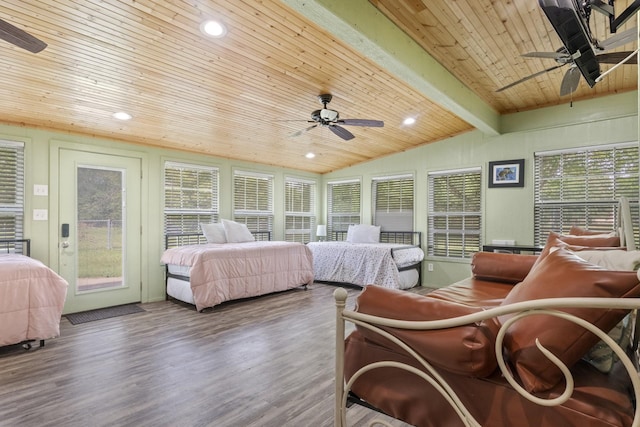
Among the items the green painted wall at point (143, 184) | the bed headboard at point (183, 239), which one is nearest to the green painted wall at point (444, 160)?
the green painted wall at point (143, 184)

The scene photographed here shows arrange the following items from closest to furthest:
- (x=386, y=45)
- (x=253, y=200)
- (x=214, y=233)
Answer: (x=386, y=45), (x=214, y=233), (x=253, y=200)

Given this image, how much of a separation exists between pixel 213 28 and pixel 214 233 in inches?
131

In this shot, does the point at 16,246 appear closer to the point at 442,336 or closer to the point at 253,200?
the point at 253,200

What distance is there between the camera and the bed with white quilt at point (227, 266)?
169 inches

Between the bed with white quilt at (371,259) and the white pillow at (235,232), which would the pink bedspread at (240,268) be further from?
the bed with white quilt at (371,259)

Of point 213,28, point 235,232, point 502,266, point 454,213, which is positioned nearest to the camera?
point 213,28

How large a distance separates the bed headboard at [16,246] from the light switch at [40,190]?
1.81 ft

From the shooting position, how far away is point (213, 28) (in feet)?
8.40

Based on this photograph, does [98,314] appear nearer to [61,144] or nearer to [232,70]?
[61,144]

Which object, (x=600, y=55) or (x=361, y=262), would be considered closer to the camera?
(x=600, y=55)

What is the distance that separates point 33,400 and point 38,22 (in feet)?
8.41

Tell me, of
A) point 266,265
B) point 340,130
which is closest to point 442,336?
point 340,130

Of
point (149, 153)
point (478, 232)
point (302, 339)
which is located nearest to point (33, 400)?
point (302, 339)

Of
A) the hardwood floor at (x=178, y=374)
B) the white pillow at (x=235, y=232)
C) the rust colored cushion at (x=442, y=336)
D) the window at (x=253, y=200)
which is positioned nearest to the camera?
the rust colored cushion at (x=442, y=336)
